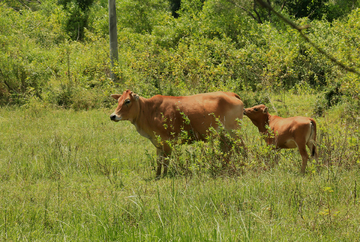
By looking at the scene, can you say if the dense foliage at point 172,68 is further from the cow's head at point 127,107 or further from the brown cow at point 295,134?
the cow's head at point 127,107

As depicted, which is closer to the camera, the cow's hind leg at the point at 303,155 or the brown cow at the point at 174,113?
the cow's hind leg at the point at 303,155

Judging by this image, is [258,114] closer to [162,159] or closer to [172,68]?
[162,159]

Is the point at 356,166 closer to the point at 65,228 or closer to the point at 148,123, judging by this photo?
the point at 148,123

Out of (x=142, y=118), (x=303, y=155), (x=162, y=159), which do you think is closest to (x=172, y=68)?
(x=142, y=118)

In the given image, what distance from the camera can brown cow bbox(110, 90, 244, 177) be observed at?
6961mm

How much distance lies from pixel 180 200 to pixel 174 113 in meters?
2.87

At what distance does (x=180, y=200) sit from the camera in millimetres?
4324

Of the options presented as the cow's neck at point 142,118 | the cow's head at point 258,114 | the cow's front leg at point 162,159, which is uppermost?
the cow's head at point 258,114

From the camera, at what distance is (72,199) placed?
4980 millimetres

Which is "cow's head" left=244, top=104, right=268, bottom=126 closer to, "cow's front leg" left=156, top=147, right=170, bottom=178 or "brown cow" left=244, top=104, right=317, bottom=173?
"brown cow" left=244, top=104, right=317, bottom=173

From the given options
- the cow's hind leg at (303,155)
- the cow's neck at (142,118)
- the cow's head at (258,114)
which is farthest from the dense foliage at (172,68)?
the cow's neck at (142,118)

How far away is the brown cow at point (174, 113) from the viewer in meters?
6.96

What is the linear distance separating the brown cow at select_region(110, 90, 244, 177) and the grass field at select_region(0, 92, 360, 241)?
652 mm

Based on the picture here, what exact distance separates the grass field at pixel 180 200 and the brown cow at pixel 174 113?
0.65 m
